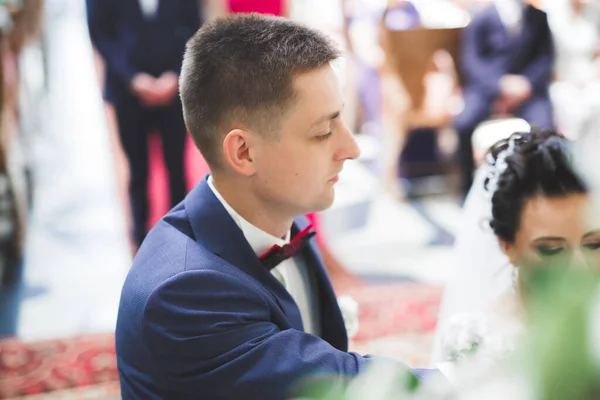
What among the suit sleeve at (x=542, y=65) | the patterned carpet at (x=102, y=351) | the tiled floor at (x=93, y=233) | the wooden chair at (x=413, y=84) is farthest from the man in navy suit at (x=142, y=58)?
the suit sleeve at (x=542, y=65)

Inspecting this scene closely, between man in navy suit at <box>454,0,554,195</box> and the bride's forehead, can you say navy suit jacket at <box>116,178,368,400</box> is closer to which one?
the bride's forehead

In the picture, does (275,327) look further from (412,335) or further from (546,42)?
(546,42)

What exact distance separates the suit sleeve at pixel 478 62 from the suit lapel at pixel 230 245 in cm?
343

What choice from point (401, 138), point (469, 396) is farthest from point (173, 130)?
point (469, 396)

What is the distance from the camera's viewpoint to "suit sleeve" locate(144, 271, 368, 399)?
3.31ft

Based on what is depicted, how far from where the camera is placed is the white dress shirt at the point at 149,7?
132 inches

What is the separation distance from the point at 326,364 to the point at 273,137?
1.39 ft

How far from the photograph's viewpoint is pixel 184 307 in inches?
41.8

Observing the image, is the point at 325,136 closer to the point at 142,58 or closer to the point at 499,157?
the point at 499,157

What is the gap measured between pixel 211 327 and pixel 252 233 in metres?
0.35

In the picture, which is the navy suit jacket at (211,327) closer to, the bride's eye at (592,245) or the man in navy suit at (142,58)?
the bride's eye at (592,245)

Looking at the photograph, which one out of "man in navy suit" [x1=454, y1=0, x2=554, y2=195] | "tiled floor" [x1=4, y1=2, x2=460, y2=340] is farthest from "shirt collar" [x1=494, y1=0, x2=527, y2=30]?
"tiled floor" [x1=4, y1=2, x2=460, y2=340]

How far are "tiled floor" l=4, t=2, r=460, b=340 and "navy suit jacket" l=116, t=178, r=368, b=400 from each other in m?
2.10

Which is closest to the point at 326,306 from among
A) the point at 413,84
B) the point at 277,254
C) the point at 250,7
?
the point at 277,254
